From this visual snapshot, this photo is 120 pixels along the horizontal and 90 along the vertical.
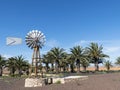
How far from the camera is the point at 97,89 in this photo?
2028 cm

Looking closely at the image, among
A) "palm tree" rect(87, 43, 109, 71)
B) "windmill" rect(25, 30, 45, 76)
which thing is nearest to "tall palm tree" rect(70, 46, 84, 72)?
"palm tree" rect(87, 43, 109, 71)

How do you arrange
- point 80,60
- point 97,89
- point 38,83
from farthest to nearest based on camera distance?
point 80,60 → point 38,83 → point 97,89

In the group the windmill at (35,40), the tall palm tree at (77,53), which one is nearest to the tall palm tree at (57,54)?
the tall palm tree at (77,53)

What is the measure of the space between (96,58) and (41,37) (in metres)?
43.0

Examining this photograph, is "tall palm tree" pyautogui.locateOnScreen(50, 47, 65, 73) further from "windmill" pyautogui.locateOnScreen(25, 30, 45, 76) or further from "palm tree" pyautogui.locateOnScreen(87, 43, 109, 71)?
"windmill" pyautogui.locateOnScreen(25, 30, 45, 76)

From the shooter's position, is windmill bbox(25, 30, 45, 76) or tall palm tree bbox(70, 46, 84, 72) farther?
tall palm tree bbox(70, 46, 84, 72)

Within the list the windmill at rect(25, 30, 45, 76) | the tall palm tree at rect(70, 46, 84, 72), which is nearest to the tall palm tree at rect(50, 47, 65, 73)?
the tall palm tree at rect(70, 46, 84, 72)

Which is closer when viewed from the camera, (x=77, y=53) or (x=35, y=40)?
(x=35, y=40)

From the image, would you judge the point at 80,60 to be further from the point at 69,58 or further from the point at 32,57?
the point at 32,57

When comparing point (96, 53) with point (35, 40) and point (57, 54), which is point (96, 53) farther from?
point (35, 40)

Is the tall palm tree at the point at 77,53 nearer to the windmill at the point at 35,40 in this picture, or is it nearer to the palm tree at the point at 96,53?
the palm tree at the point at 96,53

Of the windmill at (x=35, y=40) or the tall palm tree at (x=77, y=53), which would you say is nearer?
the windmill at (x=35, y=40)

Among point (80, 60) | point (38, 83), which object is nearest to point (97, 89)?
Answer: point (38, 83)

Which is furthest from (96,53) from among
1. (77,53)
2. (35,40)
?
(35,40)
